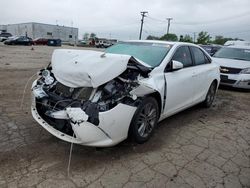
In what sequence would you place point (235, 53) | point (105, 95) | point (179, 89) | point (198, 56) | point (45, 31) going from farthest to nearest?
1. point (45, 31)
2. point (235, 53)
3. point (198, 56)
4. point (179, 89)
5. point (105, 95)

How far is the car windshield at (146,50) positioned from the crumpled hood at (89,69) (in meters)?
0.89

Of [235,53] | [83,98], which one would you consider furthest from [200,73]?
[235,53]

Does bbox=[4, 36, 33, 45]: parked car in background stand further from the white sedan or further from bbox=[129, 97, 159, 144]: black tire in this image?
bbox=[129, 97, 159, 144]: black tire

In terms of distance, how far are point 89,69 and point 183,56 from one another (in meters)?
2.21

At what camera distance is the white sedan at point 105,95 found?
2832 millimetres

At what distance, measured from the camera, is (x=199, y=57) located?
520 centimetres

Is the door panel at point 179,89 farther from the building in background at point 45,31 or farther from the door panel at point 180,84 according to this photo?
the building in background at point 45,31

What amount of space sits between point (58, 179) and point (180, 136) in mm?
2154

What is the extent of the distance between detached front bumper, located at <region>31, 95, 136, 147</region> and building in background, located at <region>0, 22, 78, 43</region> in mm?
68268

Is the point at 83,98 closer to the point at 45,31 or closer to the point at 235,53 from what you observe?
the point at 235,53

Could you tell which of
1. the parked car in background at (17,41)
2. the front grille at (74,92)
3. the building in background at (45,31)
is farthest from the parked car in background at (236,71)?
the building in background at (45,31)

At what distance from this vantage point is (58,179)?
2.69m

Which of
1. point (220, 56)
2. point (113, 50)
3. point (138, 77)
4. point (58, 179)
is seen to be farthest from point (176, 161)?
point (220, 56)

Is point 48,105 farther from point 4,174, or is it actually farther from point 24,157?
point 4,174
